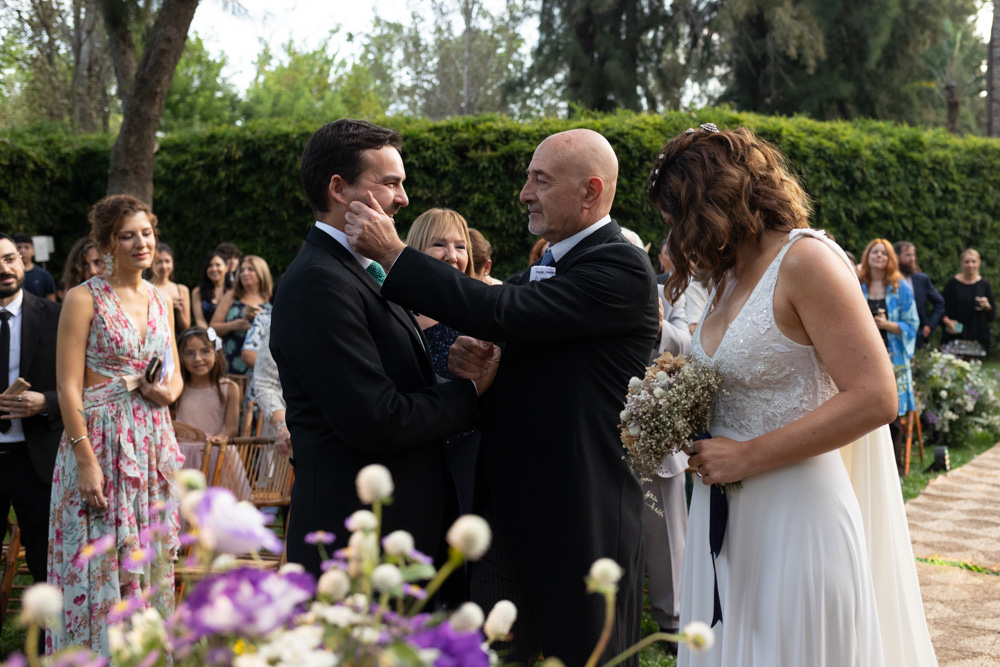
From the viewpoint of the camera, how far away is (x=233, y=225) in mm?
12625

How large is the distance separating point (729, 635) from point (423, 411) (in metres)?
1.13

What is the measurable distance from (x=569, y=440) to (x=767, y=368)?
25.8 inches

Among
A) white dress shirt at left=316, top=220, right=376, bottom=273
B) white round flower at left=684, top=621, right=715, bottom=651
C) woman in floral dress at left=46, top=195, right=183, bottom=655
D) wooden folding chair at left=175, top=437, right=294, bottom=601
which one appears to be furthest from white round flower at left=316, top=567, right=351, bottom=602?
wooden folding chair at left=175, top=437, right=294, bottom=601

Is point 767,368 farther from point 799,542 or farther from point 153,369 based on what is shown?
point 153,369

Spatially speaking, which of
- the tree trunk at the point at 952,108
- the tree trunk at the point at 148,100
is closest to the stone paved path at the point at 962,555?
the tree trunk at the point at 148,100

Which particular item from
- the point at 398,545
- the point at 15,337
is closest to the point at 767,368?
the point at 398,545

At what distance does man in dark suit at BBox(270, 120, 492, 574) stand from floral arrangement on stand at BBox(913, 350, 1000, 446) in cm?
929

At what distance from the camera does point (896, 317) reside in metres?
9.27

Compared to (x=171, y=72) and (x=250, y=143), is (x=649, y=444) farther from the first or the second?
(x=250, y=143)

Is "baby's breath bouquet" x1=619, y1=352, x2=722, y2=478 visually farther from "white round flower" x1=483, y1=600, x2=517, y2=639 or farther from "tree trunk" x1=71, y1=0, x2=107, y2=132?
"tree trunk" x1=71, y1=0, x2=107, y2=132

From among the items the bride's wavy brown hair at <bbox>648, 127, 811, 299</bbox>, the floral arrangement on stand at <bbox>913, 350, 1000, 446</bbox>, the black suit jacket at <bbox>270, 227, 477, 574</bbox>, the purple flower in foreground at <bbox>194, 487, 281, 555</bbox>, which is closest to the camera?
the purple flower in foreground at <bbox>194, 487, 281, 555</bbox>

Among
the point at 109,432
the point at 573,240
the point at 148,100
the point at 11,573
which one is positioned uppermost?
the point at 148,100

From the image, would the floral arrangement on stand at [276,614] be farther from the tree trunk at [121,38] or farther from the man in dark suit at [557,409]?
the tree trunk at [121,38]

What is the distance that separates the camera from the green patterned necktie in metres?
2.79
